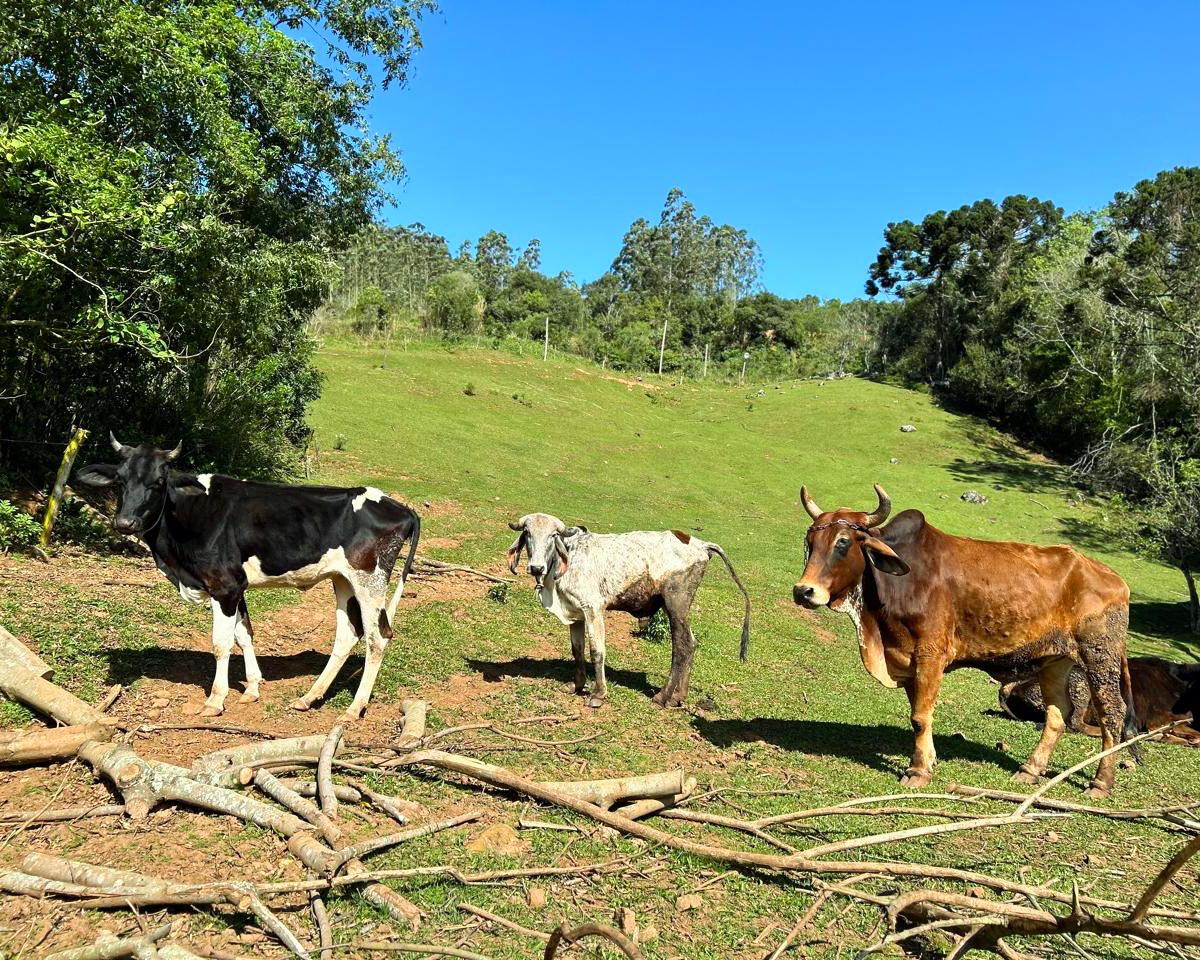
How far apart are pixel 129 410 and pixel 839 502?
21.9m

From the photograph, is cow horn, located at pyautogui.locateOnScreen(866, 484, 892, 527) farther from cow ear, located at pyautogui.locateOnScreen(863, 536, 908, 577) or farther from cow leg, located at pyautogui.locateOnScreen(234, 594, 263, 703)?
cow leg, located at pyautogui.locateOnScreen(234, 594, 263, 703)

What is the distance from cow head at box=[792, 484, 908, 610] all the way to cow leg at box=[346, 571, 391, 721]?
3638 mm

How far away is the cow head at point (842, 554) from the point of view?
6594 millimetres

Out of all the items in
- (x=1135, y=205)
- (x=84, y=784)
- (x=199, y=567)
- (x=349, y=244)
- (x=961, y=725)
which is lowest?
(x=961, y=725)

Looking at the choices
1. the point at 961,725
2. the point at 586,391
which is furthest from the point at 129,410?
the point at 586,391

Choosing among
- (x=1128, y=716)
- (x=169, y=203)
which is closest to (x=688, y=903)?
(x=1128, y=716)

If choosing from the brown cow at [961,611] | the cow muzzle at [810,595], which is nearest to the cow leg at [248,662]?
the cow muzzle at [810,595]

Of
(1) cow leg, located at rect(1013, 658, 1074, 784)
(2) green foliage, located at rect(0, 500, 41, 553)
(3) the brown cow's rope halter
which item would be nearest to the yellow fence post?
(2) green foliage, located at rect(0, 500, 41, 553)

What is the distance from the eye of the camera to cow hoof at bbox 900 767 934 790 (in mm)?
6691

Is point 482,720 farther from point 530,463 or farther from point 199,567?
point 530,463

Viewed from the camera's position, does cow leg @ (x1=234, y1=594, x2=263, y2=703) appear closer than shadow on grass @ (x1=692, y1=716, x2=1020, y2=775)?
Yes

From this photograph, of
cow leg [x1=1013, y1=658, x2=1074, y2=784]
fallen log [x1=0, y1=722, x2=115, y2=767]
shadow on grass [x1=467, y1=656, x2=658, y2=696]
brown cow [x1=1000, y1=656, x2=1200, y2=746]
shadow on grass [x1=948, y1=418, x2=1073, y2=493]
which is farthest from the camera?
shadow on grass [x1=948, y1=418, x2=1073, y2=493]

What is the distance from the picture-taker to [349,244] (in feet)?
60.2

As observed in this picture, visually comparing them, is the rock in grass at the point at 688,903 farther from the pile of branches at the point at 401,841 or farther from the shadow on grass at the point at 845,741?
the shadow on grass at the point at 845,741
